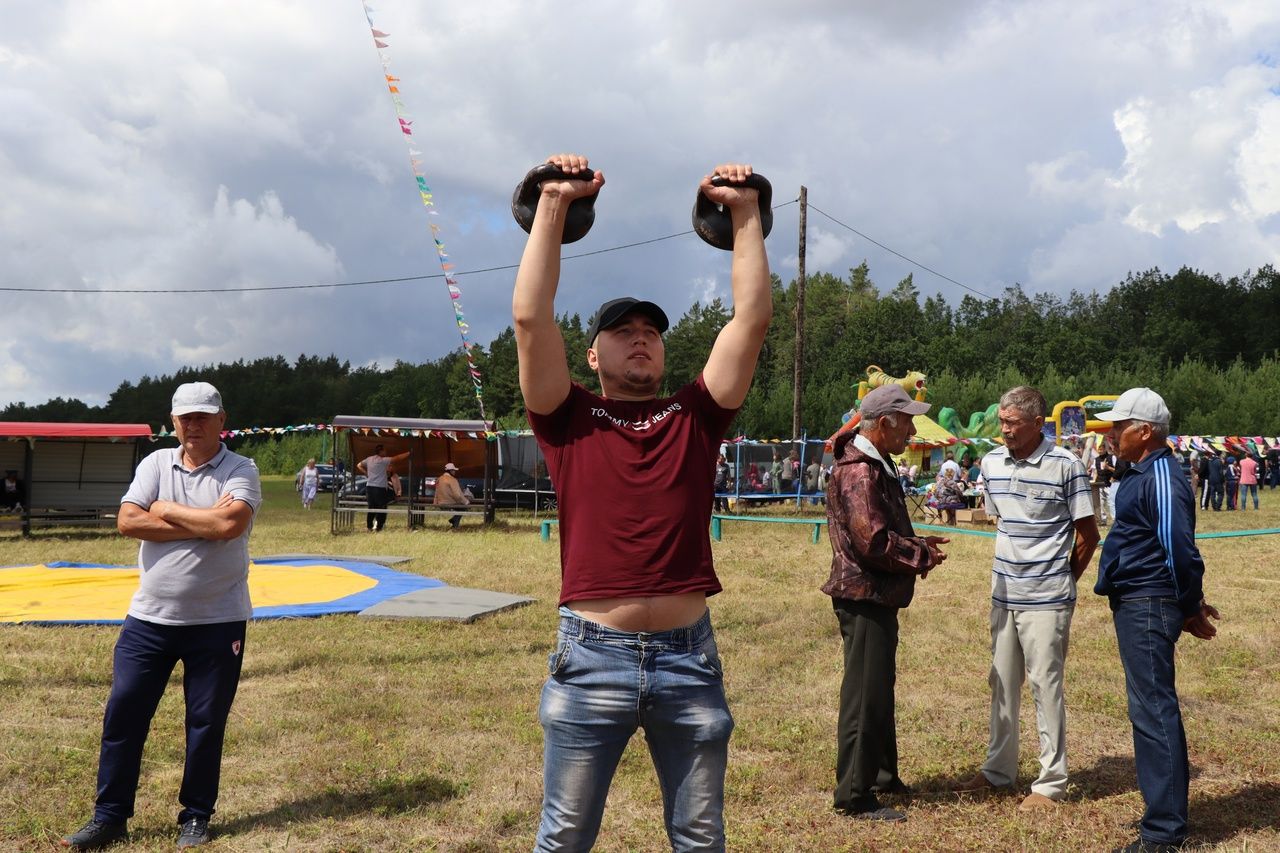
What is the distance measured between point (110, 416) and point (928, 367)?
76.7 meters

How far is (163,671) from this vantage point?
4.13m

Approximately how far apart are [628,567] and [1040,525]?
291 centimetres

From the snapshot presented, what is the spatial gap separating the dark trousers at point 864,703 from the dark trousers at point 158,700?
2614 millimetres

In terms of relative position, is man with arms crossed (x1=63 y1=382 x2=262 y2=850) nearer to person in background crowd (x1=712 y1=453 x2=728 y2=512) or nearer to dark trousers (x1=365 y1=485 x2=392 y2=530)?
dark trousers (x1=365 y1=485 x2=392 y2=530)

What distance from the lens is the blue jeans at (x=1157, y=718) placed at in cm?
402

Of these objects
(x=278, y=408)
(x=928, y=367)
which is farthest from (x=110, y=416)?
(x=928, y=367)

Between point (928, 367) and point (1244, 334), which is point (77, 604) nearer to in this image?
point (928, 367)

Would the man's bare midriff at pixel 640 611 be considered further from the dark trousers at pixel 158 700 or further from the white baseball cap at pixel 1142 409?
the white baseball cap at pixel 1142 409

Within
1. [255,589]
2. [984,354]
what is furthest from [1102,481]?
[984,354]

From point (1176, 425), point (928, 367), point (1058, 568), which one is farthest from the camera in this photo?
point (928, 367)

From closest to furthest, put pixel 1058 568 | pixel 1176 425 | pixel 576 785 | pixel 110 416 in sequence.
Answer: pixel 576 785 → pixel 1058 568 → pixel 1176 425 → pixel 110 416

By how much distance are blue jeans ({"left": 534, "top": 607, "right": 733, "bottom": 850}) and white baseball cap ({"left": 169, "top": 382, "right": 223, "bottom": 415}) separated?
2.45 meters

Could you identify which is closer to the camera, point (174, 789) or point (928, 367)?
point (174, 789)

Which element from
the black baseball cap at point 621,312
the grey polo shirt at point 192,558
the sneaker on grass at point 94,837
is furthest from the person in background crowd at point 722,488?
the black baseball cap at point 621,312
